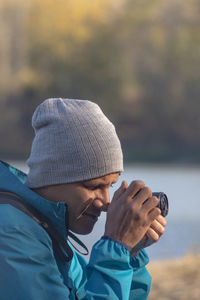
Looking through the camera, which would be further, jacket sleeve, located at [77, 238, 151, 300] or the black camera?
the black camera

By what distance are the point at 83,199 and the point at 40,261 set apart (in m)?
0.28

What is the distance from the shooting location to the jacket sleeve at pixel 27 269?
158 centimetres

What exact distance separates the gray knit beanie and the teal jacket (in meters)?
0.12

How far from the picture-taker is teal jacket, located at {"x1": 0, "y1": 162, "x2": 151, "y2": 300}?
62.2 inches

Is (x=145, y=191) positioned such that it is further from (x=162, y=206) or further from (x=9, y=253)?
(x=9, y=253)

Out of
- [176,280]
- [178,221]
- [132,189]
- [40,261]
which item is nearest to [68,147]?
[132,189]

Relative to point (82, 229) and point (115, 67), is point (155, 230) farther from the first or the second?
point (115, 67)

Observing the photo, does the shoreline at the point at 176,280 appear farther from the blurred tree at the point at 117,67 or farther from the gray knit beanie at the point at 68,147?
the blurred tree at the point at 117,67

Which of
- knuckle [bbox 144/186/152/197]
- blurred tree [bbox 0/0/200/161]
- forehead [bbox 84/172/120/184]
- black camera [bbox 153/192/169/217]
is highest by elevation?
knuckle [bbox 144/186/152/197]

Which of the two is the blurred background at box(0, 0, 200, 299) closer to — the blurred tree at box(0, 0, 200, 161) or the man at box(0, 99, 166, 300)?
the blurred tree at box(0, 0, 200, 161)

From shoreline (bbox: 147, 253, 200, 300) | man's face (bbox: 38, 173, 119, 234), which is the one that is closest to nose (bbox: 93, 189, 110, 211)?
man's face (bbox: 38, 173, 119, 234)

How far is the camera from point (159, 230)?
1875 mm

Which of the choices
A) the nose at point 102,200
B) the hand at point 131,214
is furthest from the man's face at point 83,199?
the hand at point 131,214

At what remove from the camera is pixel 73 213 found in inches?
72.4
